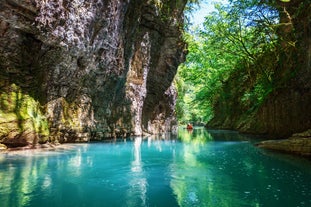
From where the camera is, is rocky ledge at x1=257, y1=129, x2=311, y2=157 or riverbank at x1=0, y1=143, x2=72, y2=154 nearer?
riverbank at x1=0, y1=143, x2=72, y2=154

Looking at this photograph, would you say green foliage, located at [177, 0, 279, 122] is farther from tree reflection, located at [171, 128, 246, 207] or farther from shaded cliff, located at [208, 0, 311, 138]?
tree reflection, located at [171, 128, 246, 207]

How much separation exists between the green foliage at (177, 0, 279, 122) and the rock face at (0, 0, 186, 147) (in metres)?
4.12

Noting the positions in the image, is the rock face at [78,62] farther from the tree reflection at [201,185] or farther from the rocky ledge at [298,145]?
the rocky ledge at [298,145]

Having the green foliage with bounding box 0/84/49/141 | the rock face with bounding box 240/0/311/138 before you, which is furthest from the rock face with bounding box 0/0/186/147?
the rock face with bounding box 240/0/311/138

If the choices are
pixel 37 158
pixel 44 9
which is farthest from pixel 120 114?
pixel 37 158

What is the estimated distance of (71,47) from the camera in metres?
15.7

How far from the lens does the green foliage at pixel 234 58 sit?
69.2ft

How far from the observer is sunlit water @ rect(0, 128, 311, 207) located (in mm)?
5754

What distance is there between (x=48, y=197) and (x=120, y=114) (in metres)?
18.2

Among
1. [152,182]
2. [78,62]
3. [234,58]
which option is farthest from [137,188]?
[234,58]

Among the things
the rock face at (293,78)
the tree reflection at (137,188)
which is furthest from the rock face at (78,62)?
the rock face at (293,78)

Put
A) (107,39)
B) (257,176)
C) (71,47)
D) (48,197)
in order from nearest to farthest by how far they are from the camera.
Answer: (48,197) < (257,176) < (71,47) < (107,39)

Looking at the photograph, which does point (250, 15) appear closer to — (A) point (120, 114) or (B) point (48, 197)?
(A) point (120, 114)

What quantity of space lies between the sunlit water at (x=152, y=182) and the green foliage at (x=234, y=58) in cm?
1171
